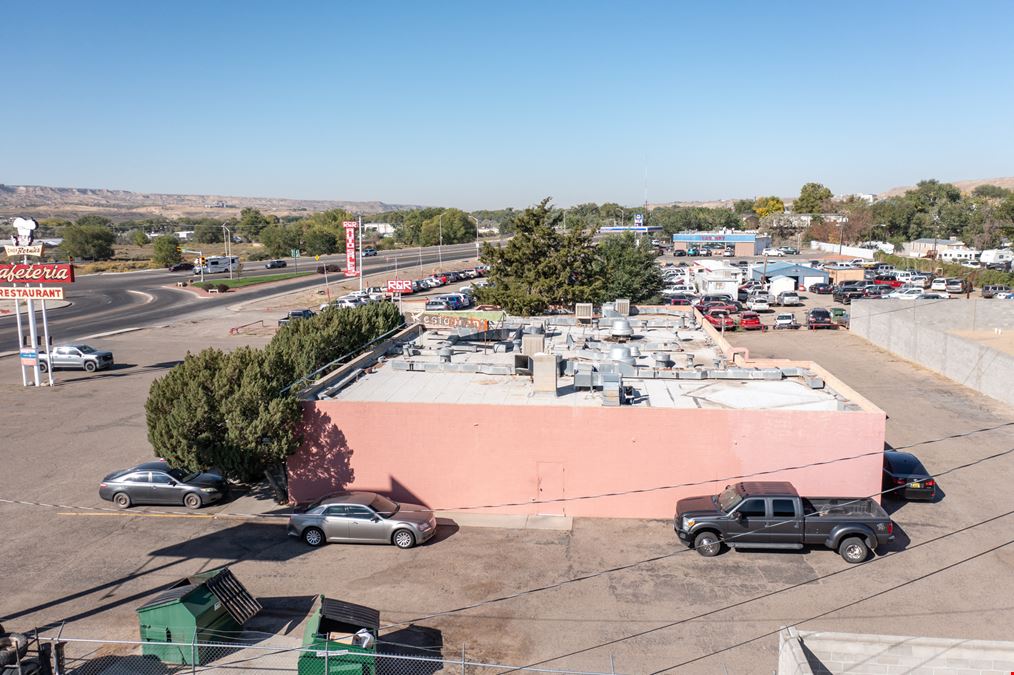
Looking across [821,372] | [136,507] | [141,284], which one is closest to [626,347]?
[821,372]

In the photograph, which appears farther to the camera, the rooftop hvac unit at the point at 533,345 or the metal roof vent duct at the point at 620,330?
the metal roof vent duct at the point at 620,330

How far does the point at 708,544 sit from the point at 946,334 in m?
26.6

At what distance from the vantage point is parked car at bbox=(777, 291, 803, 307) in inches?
2359

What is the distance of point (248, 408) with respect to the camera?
1711cm

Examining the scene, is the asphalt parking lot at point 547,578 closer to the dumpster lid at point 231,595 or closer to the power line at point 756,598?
the power line at point 756,598

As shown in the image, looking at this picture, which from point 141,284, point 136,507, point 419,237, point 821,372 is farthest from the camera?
point 419,237

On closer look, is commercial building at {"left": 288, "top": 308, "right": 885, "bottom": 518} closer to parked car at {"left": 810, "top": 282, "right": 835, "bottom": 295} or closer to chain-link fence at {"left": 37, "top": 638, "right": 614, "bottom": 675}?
chain-link fence at {"left": 37, "top": 638, "right": 614, "bottom": 675}

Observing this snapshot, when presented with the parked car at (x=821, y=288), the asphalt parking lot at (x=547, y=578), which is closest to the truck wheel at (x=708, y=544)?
the asphalt parking lot at (x=547, y=578)

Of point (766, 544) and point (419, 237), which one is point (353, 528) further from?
point (419, 237)

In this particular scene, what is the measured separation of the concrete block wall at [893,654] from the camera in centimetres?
974

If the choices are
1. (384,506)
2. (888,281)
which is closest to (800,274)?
(888,281)

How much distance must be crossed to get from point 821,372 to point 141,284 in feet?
245

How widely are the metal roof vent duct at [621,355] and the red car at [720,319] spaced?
28.3 m

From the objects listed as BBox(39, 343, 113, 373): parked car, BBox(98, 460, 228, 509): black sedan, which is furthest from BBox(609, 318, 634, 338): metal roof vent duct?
BBox(39, 343, 113, 373): parked car
